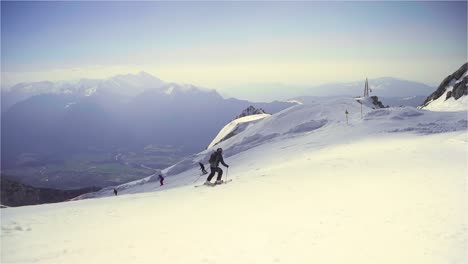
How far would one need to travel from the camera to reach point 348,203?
545 inches

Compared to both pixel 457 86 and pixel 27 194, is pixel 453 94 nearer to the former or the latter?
pixel 457 86

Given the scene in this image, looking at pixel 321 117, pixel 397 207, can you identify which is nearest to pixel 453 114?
pixel 321 117

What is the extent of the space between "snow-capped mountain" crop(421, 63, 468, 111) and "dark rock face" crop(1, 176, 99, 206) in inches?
3833

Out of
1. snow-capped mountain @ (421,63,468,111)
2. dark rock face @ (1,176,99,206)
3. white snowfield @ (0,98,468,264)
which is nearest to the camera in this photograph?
white snowfield @ (0,98,468,264)

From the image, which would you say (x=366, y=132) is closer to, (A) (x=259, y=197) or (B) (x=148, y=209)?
(A) (x=259, y=197)

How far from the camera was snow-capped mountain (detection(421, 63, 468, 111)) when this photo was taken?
248 feet

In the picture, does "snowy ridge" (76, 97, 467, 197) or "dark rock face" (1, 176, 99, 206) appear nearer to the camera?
"snowy ridge" (76, 97, 467, 197)

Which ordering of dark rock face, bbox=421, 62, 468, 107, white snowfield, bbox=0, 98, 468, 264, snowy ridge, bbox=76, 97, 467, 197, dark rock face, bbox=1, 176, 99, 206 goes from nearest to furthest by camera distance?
1. white snowfield, bbox=0, 98, 468, 264
2. snowy ridge, bbox=76, 97, 467, 197
3. dark rock face, bbox=421, 62, 468, 107
4. dark rock face, bbox=1, 176, 99, 206

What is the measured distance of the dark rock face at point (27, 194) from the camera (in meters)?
85.6

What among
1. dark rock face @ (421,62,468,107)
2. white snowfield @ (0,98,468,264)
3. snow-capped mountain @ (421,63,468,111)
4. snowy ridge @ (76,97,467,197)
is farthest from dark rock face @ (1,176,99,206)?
dark rock face @ (421,62,468,107)

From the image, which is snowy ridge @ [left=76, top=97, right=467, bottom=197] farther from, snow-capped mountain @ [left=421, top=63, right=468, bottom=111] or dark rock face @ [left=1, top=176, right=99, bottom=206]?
dark rock face @ [left=1, top=176, right=99, bottom=206]

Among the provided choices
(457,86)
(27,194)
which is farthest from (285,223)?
(27,194)

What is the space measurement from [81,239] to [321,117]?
54375 millimetres

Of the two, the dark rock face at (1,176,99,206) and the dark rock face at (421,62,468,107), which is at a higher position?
the dark rock face at (421,62,468,107)
